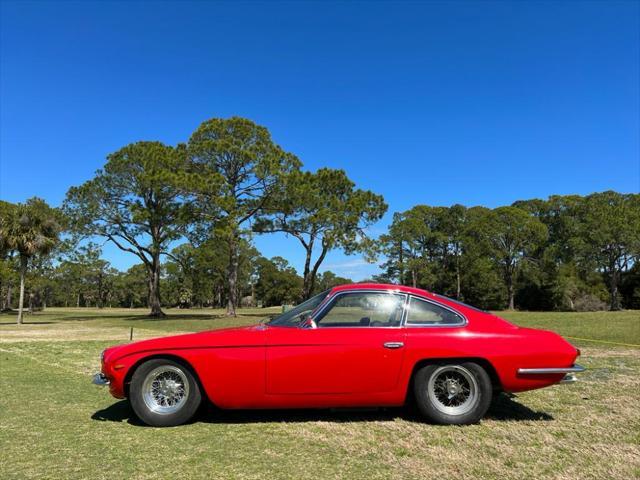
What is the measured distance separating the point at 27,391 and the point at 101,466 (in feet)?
12.5

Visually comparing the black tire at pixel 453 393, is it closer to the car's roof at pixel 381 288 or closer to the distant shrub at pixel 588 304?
the car's roof at pixel 381 288

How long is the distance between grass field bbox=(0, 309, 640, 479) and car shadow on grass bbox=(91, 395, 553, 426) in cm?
1

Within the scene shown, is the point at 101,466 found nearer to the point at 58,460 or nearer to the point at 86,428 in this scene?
the point at 58,460

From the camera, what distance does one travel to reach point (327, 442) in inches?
168

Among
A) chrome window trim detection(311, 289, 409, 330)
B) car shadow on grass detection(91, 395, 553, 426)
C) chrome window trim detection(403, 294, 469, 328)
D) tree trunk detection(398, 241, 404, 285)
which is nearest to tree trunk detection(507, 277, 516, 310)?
tree trunk detection(398, 241, 404, 285)

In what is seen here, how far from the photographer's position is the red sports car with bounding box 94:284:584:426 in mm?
4656

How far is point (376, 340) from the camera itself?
186 inches

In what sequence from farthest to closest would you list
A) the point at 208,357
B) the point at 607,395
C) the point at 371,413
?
1. the point at 607,395
2. the point at 371,413
3. the point at 208,357

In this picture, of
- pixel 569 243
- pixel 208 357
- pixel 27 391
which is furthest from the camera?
pixel 569 243

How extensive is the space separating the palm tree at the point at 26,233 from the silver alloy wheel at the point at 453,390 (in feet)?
94.5

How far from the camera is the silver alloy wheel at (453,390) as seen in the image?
4781mm

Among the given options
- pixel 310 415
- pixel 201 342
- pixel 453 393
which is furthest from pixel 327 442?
pixel 201 342

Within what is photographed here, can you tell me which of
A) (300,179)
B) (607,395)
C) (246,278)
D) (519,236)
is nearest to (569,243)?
(519,236)

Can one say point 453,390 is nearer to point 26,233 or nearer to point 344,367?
point 344,367
